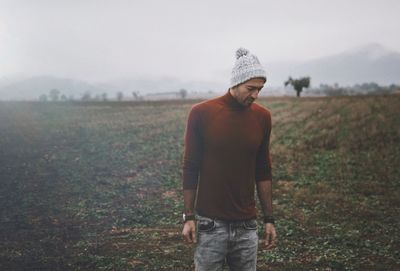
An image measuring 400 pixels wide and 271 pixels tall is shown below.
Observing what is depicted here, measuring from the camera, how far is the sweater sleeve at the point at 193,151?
3629 mm

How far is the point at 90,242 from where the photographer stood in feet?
30.2

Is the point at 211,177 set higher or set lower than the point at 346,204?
higher

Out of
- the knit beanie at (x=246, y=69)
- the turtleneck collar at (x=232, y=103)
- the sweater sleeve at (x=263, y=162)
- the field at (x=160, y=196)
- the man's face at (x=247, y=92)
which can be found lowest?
the field at (x=160, y=196)

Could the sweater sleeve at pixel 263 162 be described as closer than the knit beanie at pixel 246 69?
No

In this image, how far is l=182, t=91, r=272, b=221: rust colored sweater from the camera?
3.59 metres

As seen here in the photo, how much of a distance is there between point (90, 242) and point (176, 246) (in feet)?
6.45

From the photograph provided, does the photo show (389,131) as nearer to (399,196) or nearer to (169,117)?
(399,196)

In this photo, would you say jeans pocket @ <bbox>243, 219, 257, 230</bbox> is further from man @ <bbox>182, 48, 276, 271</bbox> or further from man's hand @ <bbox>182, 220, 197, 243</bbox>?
man's hand @ <bbox>182, 220, 197, 243</bbox>

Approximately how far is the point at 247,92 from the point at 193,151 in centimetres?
71

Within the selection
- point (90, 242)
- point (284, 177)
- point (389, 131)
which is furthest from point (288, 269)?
point (389, 131)

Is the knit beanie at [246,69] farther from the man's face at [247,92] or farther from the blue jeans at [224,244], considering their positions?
the blue jeans at [224,244]

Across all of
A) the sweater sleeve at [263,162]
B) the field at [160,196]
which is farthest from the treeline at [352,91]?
the sweater sleeve at [263,162]

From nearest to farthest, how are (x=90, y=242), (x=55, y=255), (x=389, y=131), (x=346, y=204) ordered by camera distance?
(x=55, y=255)
(x=90, y=242)
(x=346, y=204)
(x=389, y=131)

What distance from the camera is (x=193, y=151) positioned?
3.64 meters
